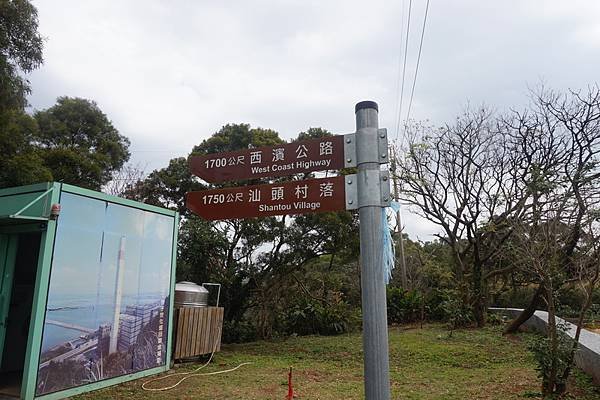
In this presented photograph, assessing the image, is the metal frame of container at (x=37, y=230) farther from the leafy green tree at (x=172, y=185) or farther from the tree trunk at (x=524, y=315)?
the tree trunk at (x=524, y=315)

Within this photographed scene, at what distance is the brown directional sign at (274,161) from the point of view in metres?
2.64

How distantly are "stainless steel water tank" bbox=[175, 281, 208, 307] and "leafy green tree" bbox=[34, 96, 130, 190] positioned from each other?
17.7 ft

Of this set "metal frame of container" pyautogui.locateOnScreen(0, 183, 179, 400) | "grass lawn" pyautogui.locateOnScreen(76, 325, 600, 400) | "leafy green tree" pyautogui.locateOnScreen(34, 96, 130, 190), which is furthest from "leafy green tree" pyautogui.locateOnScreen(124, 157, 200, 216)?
"metal frame of container" pyautogui.locateOnScreen(0, 183, 179, 400)

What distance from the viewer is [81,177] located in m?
11.6

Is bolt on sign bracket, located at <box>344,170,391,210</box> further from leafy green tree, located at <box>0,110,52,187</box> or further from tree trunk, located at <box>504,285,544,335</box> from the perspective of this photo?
tree trunk, located at <box>504,285,544,335</box>

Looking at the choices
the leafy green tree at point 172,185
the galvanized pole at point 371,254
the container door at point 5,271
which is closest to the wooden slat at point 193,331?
the container door at point 5,271

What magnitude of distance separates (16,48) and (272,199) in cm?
808

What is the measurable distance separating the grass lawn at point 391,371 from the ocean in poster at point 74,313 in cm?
87

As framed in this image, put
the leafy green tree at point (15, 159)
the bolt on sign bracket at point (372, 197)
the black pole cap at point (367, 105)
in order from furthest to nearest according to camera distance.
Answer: the leafy green tree at point (15, 159)
the black pole cap at point (367, 105)
the bolt on sign bracket at point (372, 197)

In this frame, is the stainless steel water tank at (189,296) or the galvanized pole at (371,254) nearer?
the galvanized pole at (371,254)

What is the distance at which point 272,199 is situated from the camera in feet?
9.07

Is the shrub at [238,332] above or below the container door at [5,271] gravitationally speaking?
below

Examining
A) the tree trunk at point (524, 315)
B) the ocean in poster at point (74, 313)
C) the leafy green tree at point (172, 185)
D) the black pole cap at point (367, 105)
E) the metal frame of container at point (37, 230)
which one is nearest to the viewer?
the black pole cap at point (367, 105)

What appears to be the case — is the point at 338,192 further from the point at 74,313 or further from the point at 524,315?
the point at 524,315
